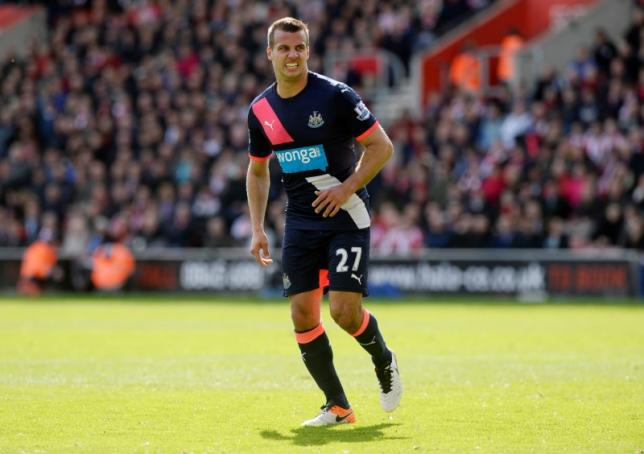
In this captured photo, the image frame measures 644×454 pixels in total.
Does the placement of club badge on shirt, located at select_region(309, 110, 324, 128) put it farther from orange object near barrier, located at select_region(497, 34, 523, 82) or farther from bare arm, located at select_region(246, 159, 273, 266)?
orange object near barrier, located at select_region(497, 34, 523, 82)

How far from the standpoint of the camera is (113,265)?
1025 inches

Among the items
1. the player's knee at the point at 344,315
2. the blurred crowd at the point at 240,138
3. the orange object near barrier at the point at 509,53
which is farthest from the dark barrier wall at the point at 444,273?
the player's knee at the point at 344,315

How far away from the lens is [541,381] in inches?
418

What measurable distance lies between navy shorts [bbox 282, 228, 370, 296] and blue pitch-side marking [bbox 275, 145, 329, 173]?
431 millimetres

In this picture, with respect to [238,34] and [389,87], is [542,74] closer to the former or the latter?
[389,87]

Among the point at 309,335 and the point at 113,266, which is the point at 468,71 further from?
the point at 309,335

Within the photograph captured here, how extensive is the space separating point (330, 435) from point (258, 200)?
1859 mm

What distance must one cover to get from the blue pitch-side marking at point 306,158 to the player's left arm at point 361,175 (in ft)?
0.76

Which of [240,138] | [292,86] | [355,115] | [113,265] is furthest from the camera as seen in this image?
[240,138]

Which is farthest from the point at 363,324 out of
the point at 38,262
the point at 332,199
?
the point at 38,262

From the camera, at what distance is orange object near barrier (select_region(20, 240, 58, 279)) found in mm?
26141

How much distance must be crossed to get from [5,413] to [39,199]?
21211 mm

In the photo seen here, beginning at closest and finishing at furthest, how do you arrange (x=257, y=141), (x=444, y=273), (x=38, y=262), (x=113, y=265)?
1. (x=257, y=141)
2. (x=444, y=273)
3. (x=113, y=265)
4. (x=38, y=262)

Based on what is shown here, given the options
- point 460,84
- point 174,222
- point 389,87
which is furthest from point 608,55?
point 174,222
